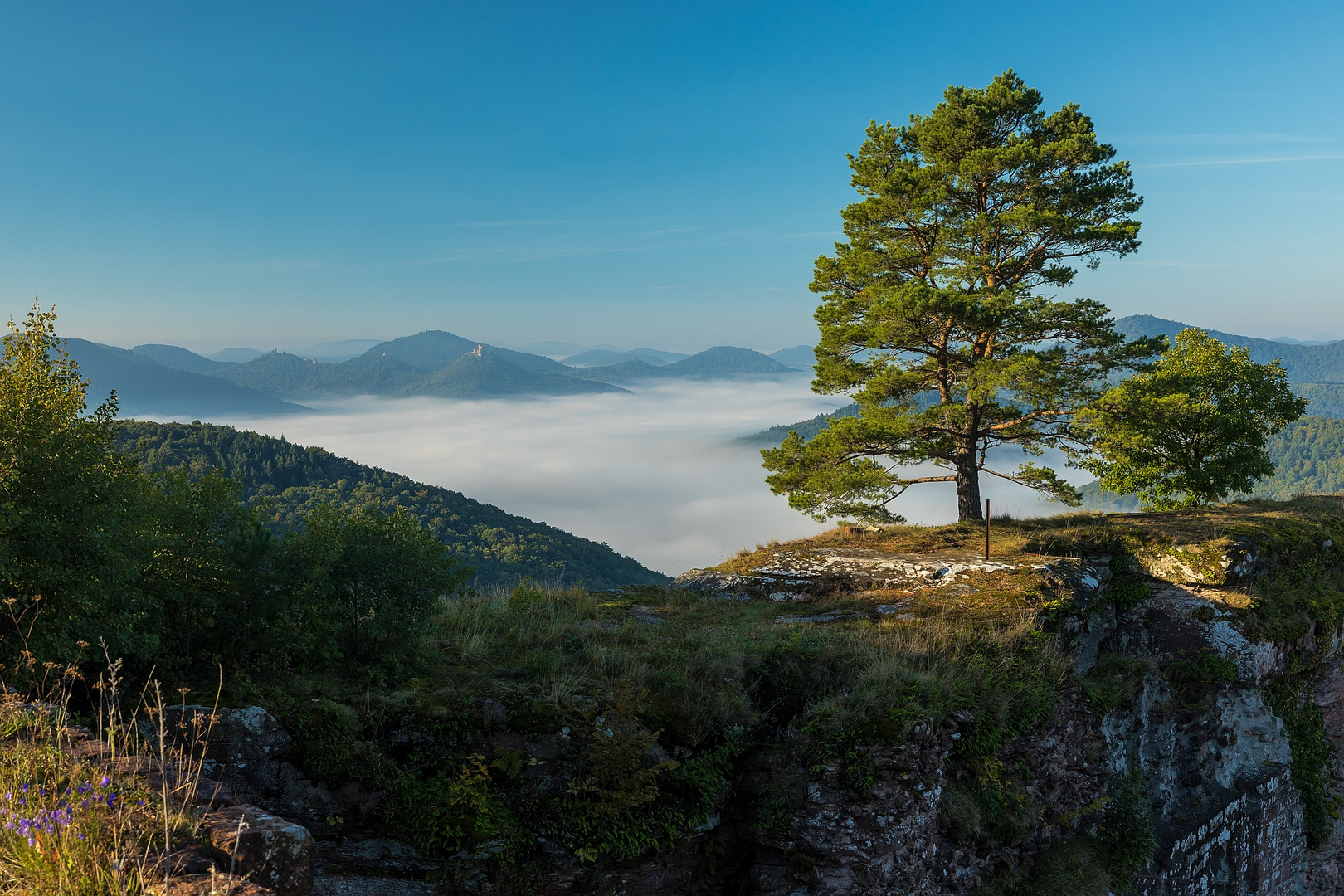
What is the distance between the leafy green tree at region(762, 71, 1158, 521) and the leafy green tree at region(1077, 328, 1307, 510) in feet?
3.49

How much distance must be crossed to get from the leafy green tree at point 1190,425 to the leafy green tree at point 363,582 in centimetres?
1600

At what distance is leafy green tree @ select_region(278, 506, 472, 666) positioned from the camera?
22.7ft

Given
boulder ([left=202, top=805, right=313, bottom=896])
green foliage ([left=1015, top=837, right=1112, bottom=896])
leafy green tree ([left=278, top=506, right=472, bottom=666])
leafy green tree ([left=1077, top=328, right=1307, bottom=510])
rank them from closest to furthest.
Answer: boulder ([left=202, top=805, right=313, bottom=896]) < leafy green tree ([left=278, top=506, right=472, bottom=666]) < green foliage ([left=1015, top=837, right=1112, bottom=896]) < leafy green tree ([left=1077, top=328, right=1307, bottom=510])

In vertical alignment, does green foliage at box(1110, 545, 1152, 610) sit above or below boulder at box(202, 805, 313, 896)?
below

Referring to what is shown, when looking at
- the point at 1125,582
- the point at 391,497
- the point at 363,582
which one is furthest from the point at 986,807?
the point at 391,497

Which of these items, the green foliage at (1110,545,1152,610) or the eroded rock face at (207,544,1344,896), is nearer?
the eroded rock face at (207,544,1344,896)

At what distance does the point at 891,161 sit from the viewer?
19047 millimetres

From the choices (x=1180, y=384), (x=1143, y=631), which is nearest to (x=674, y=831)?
(x=1143, y=631)

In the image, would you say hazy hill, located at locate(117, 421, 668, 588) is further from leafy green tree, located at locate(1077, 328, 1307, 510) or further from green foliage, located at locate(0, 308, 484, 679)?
green foliage, located at locate(0, 308, 484, 679)

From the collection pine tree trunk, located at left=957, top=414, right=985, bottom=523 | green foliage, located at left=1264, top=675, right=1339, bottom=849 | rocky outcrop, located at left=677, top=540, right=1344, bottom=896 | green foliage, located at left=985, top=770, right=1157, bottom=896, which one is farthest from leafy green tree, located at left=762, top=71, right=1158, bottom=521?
green foliage, located at left=985, top=770, right=1157, bottom=896

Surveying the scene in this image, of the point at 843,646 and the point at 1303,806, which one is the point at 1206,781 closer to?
the point at 1303,806

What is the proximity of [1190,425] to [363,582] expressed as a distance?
22.0m

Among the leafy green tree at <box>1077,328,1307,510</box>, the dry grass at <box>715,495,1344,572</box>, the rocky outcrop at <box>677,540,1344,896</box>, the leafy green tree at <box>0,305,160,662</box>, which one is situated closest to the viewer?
the leafy green tree at <box>0,305,160,662</box>

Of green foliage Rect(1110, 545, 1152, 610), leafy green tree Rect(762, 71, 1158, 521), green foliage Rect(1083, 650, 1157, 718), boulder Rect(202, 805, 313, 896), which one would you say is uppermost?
leafy green tree Rect(762, 71, 1158, 521)
